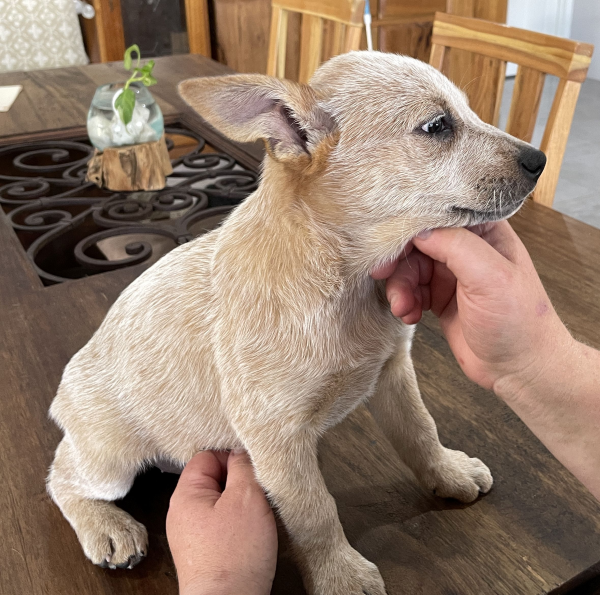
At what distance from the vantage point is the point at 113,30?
161 inches

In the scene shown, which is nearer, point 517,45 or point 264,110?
point 264,110

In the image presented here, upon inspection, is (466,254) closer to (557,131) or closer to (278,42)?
(557,131)

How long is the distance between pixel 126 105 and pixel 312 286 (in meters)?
0.99

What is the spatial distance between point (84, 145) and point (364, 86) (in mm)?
1343

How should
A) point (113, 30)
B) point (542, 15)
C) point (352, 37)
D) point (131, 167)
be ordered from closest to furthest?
point (131, 167) → point (352, 37) → point (113, 30) → point (542, 15)

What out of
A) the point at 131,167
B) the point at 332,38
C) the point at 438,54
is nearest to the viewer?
the point at 131,167

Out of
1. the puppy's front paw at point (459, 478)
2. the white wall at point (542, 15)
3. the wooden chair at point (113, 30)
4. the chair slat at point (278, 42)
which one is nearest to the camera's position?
the puppy's front paw at point (459, 478)

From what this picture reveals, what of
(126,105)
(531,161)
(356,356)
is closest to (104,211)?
(126,105)

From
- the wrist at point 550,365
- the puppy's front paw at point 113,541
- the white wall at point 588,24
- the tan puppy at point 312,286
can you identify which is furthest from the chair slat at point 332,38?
the white wall at point 588,24

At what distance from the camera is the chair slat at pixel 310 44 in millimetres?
2219

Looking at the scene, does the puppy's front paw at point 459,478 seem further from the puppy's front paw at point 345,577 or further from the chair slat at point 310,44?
the chair slat at point 310,44

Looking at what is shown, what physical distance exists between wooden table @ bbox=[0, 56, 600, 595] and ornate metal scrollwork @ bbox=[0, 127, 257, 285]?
190mm

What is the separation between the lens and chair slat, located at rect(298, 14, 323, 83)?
2.22 m

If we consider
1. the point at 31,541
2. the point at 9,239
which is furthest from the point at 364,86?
the point at 9,239
